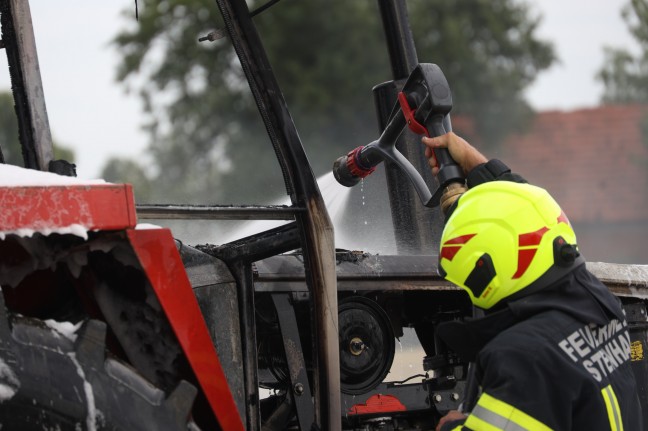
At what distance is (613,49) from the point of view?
34.1 meters

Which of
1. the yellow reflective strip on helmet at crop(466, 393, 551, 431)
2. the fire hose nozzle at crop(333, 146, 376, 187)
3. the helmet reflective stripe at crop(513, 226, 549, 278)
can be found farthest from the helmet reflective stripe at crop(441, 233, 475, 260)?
the fire hose nozzle at crop(333, 146, 376, 187)

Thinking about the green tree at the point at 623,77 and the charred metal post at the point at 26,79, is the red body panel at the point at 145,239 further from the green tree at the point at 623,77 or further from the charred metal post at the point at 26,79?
the green tree at the point at 623,77

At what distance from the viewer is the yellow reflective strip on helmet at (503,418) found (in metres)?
2.61

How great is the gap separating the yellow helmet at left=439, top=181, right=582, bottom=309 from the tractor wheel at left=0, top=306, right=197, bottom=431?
2.81 feet

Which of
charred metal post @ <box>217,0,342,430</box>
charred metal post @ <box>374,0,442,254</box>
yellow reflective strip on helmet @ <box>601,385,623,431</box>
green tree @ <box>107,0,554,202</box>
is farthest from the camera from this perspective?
green tree @ <box>107,0,554,202</box>

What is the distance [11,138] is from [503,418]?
5.28 ft

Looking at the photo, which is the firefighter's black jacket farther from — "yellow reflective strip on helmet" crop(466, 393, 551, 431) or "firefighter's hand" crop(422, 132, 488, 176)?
"firefighter's hand" crop(422, 132, 488, 176)

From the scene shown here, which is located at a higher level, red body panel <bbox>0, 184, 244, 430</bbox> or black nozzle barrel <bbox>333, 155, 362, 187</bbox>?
black nozzle barrel <bbox>333, 155, 362, 187</bbox>

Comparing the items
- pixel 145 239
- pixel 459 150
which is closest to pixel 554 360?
pixel 459 150

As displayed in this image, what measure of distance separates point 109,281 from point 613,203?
918 inches

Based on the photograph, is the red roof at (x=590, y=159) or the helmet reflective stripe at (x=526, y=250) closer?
the helmet reflective stripe at (x=526, y=250)

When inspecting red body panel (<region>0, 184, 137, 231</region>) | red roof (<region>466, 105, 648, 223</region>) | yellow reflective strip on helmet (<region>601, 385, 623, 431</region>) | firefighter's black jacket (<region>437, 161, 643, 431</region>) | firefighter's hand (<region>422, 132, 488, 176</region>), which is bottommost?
yellow reflective strip on helmet (<region>601, 385, 623, 431</region>)

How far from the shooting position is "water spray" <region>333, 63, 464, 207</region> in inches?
137

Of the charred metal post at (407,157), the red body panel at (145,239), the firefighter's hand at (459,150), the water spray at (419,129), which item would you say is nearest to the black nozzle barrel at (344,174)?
the water spray at (419,129)
